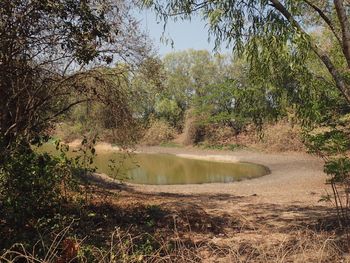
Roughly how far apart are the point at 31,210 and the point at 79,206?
4.39ft

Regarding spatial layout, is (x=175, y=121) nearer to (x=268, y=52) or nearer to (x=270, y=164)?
(x=270, y=164)

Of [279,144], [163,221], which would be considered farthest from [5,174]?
[279,144]

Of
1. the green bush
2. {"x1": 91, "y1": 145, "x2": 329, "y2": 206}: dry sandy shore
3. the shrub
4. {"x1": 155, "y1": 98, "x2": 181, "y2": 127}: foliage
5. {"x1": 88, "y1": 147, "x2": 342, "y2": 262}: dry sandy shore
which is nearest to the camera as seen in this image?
{"x1": 88, "y1": 147, "x2": 342, "y2": 262}: dry sandy shore

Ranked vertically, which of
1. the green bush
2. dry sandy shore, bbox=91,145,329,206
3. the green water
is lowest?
the green water

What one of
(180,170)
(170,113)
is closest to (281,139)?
(180,170)

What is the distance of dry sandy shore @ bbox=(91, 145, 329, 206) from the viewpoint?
42.2ft

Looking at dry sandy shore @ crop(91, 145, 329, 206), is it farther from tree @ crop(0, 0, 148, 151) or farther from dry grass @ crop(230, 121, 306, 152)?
tree @ crop(0, 0, 148, 151)

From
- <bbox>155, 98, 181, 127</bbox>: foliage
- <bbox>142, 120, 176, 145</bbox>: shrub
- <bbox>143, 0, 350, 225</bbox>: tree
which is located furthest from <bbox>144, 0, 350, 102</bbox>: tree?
<bbox>155, 98, 181, 127</bbox>: foliage

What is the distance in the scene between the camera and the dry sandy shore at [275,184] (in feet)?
42.2

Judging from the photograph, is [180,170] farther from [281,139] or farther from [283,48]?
[283,48]

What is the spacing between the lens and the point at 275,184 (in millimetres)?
16688

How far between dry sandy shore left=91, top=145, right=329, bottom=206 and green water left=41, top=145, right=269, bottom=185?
1.31 m

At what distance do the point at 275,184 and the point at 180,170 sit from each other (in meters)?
9.41

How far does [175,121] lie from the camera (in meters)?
46.9
